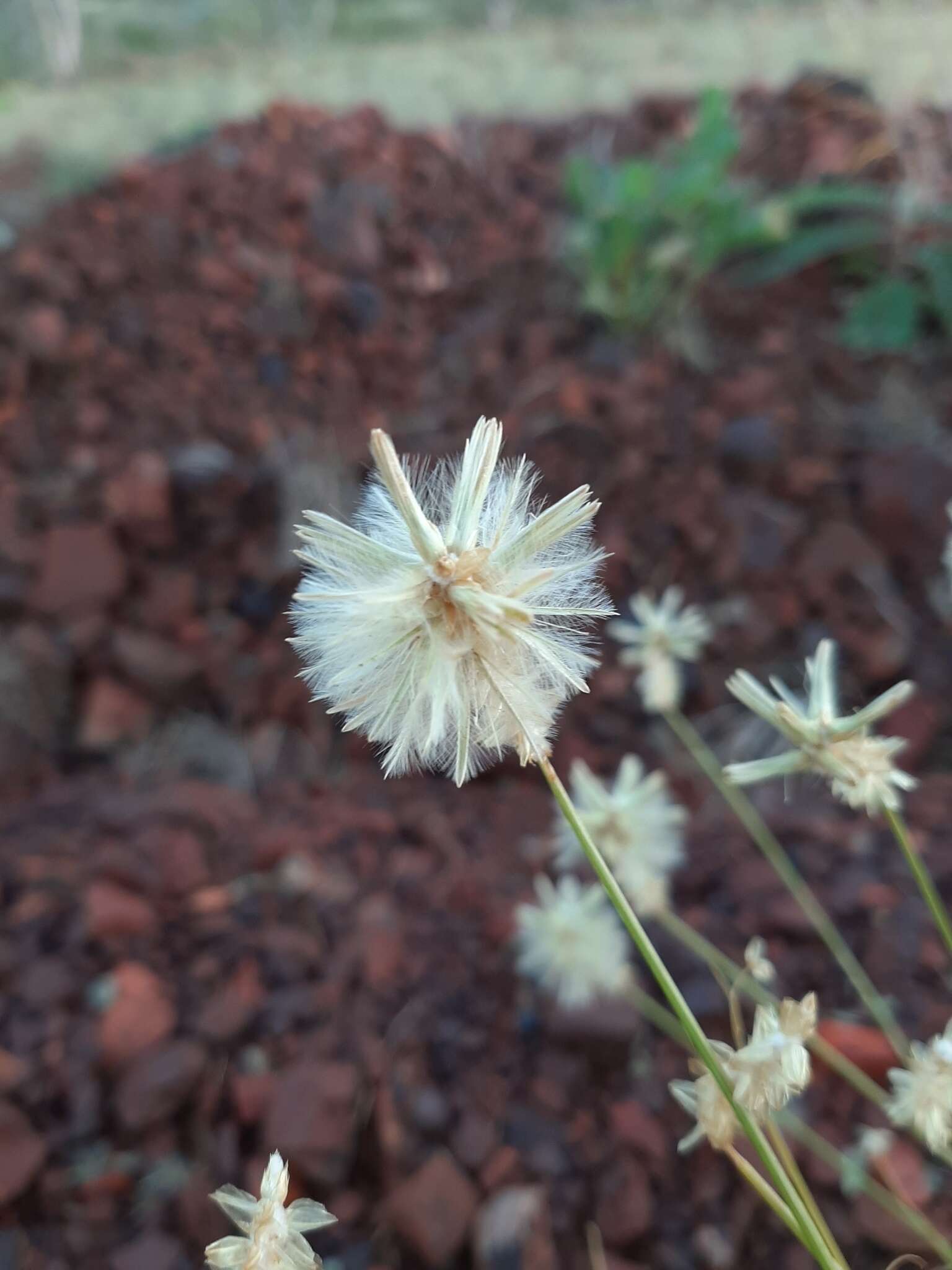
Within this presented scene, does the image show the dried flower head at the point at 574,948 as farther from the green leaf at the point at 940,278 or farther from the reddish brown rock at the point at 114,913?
the green leaf at the point at 940,278

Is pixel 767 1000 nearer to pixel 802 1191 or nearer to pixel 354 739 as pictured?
pixel 802 1191

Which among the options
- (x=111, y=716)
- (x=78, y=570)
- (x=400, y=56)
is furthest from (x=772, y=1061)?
(x=400, y=56)

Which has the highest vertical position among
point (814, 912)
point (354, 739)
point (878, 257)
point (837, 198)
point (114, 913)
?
point (837, 198)

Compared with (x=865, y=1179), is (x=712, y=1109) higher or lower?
higher

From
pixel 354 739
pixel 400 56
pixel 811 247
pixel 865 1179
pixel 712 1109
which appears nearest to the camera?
pixel 712 1109

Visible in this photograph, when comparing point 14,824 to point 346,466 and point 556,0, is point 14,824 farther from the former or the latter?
point 556,0

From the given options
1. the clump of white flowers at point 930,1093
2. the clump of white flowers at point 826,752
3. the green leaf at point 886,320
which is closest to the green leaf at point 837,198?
the green leaf at point 886,320

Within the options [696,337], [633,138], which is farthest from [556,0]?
[696,337]

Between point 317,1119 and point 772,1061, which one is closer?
point 772,1061
